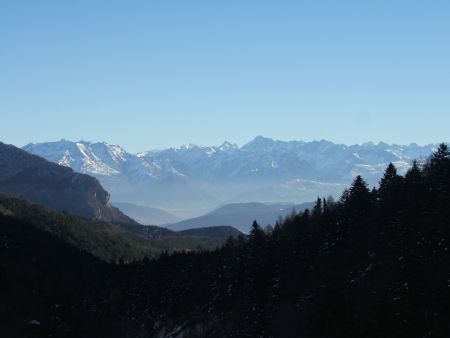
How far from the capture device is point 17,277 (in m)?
186

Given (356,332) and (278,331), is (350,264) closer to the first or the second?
(278,331)

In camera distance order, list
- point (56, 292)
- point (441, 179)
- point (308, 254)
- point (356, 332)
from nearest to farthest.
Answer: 1. point (356, 332)
2. point (56, 292)
3. point (441, 179)
4. point (308, 254)

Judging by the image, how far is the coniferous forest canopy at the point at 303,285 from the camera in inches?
1988

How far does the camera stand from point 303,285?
101 metres

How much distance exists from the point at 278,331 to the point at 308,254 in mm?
19798

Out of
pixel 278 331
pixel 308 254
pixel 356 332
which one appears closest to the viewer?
pixel 356 332

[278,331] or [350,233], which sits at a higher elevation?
[350,233]

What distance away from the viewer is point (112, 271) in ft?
579

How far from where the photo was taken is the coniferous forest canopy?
5050cm

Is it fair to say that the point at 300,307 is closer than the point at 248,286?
Yes

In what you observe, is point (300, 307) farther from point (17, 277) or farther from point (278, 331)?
point (17, 277)

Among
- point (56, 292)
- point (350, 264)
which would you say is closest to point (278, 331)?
point (350, 264)

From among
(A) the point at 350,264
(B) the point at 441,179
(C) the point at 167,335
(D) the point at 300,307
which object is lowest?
(C) the point at 167,335

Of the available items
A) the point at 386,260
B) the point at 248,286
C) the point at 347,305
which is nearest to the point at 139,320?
the point at 248,286
